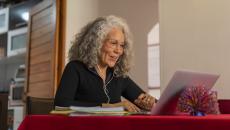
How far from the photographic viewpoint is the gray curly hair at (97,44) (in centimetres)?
188

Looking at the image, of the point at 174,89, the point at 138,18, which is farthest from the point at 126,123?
the point at 138,18

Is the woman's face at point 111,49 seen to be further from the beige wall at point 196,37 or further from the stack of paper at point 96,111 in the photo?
the beige wall at point 196,37

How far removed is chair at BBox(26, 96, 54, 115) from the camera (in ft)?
5.78

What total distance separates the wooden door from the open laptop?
269cm

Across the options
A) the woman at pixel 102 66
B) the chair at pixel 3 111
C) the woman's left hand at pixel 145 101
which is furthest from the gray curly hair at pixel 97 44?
the chair at pixel 3 111

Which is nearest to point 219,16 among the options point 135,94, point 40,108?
point 135,94

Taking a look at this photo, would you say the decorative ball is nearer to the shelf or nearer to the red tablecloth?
the red tablecloth

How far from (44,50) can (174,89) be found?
3.17 m

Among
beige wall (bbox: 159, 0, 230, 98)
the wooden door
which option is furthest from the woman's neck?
the wooden door

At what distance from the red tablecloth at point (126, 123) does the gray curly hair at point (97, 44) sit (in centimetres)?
75

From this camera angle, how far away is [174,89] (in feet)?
4.15

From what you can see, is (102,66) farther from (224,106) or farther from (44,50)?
(44,50)

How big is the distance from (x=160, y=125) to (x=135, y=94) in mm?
1036

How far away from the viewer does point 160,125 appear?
0.95 meters
